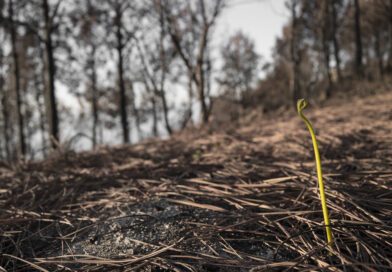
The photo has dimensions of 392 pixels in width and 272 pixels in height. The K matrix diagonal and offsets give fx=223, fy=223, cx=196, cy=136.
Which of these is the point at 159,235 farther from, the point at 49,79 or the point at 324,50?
the point at 324,50

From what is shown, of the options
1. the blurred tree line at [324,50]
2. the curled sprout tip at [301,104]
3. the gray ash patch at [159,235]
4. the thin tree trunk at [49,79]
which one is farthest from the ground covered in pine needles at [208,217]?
the blurred tree line at [324,50]

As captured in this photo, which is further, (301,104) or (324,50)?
(324,50)

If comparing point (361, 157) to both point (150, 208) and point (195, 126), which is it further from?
point (195, 126)

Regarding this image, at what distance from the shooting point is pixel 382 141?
2.04 meters

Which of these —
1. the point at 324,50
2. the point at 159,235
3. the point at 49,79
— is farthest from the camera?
the point at 324,50

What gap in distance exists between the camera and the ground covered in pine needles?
85 centimetres

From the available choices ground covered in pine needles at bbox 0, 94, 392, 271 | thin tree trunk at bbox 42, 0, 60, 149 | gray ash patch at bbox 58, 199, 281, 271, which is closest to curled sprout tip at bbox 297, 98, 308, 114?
ground covered in pine needles at bbox 0, 94, 392, 271

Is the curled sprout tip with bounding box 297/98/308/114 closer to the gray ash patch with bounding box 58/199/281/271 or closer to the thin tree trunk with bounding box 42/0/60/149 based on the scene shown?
the gray ash patch with bounding box 58/199/281/271

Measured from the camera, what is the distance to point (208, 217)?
1.12m

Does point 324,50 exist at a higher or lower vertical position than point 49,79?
higher

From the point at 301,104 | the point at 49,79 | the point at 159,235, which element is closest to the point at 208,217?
the point at 159,235

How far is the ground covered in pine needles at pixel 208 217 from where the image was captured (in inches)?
33.3

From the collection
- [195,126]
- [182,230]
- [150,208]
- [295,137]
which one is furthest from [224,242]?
[195,126]

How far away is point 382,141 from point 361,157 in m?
0.55
